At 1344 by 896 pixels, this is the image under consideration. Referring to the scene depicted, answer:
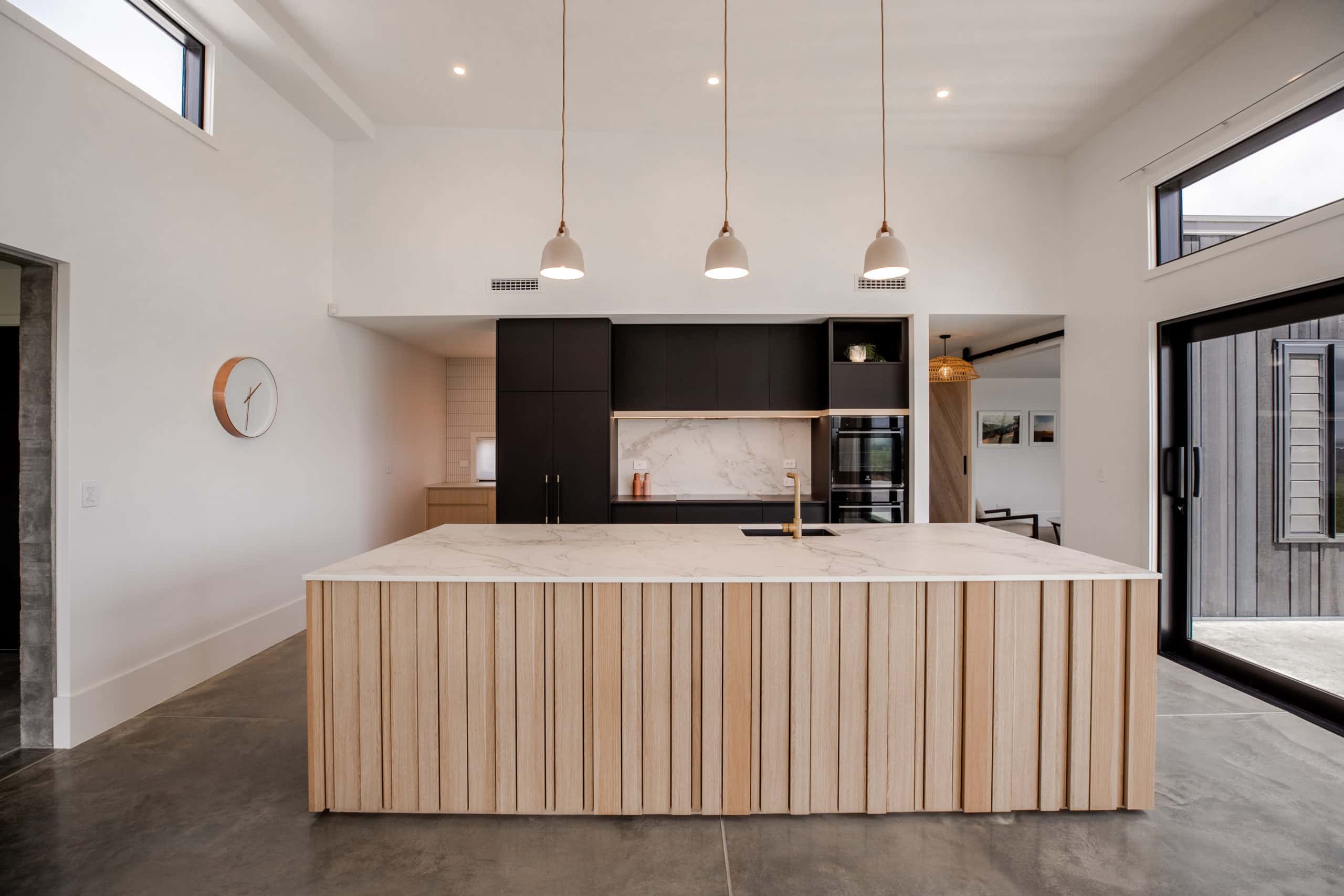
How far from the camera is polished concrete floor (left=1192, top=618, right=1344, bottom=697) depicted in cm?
284

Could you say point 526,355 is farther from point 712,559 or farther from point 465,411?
point 712,559

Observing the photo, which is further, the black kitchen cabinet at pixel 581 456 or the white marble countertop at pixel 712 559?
the black kitchen cabinet at pixel 581 456

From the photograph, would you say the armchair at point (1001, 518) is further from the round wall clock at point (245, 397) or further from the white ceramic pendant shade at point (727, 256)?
the round wall clock at point (245, 397)

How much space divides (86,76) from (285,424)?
1952 mm

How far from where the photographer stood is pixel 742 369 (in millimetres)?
4742

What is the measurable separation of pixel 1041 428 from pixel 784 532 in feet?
24.1

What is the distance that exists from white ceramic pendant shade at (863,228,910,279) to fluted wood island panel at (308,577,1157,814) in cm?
137

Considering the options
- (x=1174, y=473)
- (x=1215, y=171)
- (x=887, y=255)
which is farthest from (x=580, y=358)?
(x=1215, y=171)

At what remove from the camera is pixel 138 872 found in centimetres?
175

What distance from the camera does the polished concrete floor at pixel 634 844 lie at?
67.1 inches

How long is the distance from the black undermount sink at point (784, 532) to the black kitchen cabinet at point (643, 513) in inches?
65.6

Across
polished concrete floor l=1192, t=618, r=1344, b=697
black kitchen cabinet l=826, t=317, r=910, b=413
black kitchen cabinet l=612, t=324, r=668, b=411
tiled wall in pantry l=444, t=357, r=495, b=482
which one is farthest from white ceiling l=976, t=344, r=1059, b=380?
tiled wall in pantry l=444, t=357, r=495, b=482

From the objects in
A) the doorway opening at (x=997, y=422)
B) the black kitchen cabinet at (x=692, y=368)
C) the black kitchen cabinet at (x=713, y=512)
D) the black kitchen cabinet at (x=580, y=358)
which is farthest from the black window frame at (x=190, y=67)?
the doorway opening at (x=997, y=422)

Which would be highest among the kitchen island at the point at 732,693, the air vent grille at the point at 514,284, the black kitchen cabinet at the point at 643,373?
the air vent grille at the point at 514,284
